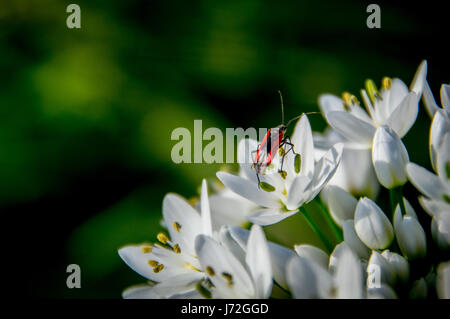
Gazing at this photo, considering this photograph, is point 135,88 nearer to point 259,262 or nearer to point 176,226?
point 176,226

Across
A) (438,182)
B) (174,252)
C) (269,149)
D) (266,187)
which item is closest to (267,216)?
(266,187)

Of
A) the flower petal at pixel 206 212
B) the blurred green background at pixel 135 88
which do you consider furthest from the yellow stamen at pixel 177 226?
the blurred green background at pixel 135 88

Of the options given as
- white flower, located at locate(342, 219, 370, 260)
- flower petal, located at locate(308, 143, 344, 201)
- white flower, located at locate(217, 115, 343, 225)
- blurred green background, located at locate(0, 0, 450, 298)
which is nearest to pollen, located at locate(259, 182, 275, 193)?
white flower, located at locate(217, 115, 343, 225)

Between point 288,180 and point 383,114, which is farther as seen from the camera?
point 383,114

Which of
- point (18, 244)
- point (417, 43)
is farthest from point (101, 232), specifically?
point (417, 43)

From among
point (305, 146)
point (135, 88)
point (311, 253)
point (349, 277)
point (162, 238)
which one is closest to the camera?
point (349, 277)

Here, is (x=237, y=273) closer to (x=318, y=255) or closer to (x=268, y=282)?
(x=268, y=282)

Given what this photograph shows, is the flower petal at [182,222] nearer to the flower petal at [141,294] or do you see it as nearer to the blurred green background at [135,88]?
the flower petal at [141,294]
